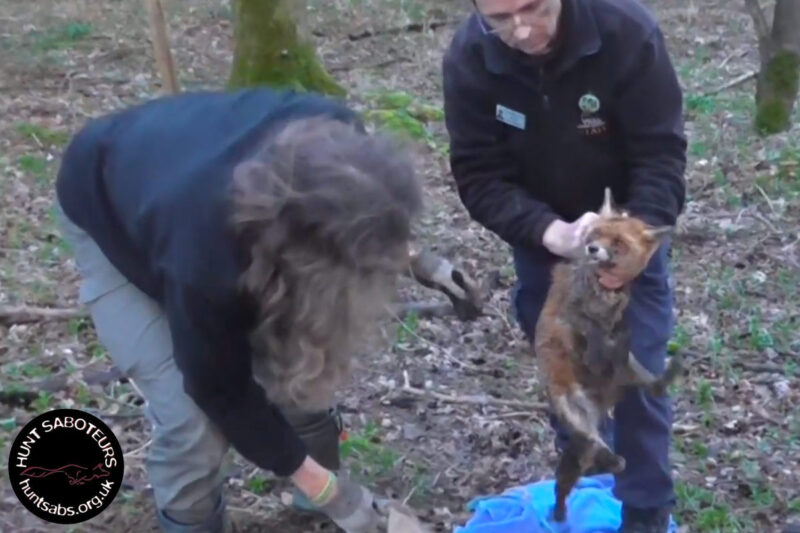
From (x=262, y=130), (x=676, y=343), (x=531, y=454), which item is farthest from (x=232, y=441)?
(x=676, y=343)

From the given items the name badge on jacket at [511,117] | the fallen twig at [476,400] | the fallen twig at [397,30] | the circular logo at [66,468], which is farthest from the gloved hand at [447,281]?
the fallen twig at [397,30]

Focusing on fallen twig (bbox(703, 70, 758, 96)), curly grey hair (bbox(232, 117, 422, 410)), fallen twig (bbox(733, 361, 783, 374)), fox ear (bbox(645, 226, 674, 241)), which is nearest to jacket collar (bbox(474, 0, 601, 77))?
fox ear (bbox(645, 226, 674, 241))

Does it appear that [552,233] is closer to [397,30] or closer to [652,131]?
[652,131]

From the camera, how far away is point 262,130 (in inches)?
110

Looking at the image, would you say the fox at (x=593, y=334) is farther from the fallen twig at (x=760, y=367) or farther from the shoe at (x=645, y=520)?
the fallen twig at (x=760, y=367)

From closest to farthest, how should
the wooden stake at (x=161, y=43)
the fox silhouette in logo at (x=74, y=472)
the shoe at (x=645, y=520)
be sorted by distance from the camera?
the fox silhouette in logo at (x=74, y=472) → the shoe at (x=645, y=520) → the wooden stake at (x=161, y=43)

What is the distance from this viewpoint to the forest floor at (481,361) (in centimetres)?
449

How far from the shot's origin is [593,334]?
3.21 metres

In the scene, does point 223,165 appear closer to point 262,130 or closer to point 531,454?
point 262,130

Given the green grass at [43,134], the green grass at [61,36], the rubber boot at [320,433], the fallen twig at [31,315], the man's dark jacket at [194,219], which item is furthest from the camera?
the green grass at [61,36]

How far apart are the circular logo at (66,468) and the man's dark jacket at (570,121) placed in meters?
1.54

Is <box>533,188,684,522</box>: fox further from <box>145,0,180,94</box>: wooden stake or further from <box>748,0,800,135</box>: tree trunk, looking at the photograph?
<box>748,0,800,135</box>: tree trunk

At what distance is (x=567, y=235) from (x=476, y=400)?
1956 mm

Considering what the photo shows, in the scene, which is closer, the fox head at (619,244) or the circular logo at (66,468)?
the fox head at (619,244)
